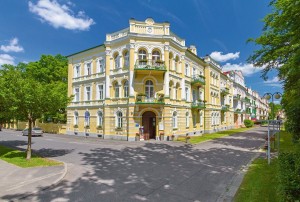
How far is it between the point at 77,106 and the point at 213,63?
25245mm

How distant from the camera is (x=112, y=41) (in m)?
25.2

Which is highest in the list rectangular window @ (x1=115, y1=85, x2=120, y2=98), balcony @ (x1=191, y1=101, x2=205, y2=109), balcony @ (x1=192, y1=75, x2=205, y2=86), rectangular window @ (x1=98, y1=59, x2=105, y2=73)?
rectangular window @ (x1=98, y1=59, x2=105, y2=73)

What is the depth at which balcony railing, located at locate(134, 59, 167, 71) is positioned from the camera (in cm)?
2263

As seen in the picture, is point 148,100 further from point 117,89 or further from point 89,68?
point 89,68

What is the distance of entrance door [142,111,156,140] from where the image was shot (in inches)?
948

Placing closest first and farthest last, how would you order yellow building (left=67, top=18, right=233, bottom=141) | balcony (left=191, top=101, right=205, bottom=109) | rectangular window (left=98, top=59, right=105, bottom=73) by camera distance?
yellow building (left=67, top=18, right=233, bottom=141) < rectangular window (left=98, top=59, right=105, bottom=73) < balcony (left=191, top=101, right=205, bottom=109)

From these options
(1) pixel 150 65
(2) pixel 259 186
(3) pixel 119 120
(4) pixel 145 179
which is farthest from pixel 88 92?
(2) pixel 259 186

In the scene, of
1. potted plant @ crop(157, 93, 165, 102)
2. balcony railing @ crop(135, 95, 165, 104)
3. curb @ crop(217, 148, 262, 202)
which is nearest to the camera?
curb @ crop(217, 148, 262, 202)

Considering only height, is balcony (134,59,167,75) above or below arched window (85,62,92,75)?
below

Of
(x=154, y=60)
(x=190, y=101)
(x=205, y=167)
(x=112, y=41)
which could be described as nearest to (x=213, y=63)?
(x=190, y=101)

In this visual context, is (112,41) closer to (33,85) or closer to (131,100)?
(131,100)

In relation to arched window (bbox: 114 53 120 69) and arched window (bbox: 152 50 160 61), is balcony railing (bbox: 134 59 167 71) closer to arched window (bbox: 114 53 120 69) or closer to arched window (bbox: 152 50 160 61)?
arched window (bbox: 152 50 160 61)

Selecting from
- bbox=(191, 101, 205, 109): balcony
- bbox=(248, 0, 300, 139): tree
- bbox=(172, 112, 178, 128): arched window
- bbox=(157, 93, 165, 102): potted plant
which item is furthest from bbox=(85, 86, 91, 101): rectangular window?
bbox=(248, 0, 300, 139): tree

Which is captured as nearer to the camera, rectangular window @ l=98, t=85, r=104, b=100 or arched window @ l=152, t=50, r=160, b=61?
arched window @ l=152, t=50, r=160, b=61
